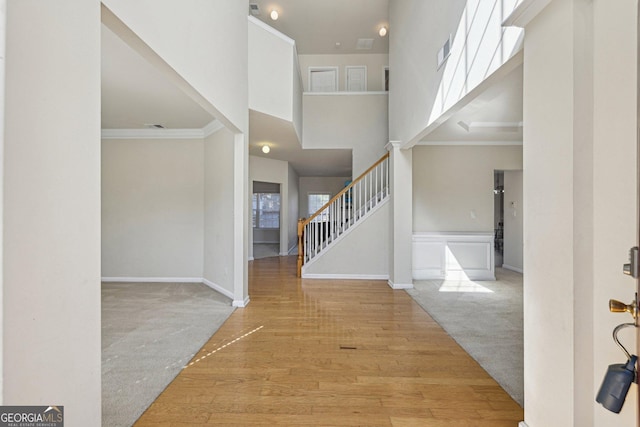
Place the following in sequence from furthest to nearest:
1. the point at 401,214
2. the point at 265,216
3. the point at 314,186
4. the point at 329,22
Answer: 1. the point at 265,216
2. the point at 314,186
3. the point at 329,22
4. the point at 401,214

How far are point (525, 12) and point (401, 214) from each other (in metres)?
3.79

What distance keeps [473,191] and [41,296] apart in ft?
20.5

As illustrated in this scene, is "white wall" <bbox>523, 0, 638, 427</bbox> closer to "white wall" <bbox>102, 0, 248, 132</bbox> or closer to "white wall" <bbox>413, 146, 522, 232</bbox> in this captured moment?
"white wall" <bbox>102, 0, 248, 132</bbox>

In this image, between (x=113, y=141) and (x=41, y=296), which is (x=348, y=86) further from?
(x=41, y=296)

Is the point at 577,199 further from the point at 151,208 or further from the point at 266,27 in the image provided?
the point at 151,208

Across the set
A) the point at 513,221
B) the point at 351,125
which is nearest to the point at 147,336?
the point at 351,125

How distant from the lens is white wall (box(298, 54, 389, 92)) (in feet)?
27.7

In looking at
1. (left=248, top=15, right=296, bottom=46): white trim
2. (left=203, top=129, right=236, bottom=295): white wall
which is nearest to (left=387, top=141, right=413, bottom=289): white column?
(left=248, top=15, right=296, bottom=46): white trim

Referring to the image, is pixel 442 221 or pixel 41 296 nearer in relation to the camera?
pixel 41 296

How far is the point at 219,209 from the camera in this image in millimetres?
4836

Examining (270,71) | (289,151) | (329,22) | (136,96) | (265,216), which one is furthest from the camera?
(265,216)

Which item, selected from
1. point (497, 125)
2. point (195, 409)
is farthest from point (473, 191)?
point (195, 409)

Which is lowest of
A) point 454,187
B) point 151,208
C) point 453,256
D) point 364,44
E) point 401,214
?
point 453,256

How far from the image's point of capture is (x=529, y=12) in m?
1.55
